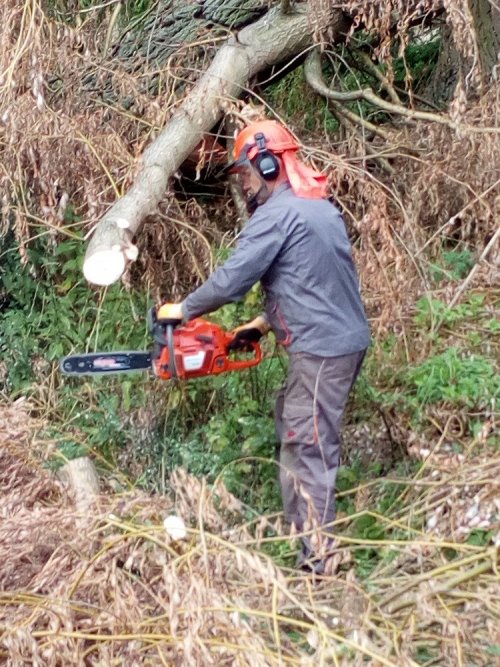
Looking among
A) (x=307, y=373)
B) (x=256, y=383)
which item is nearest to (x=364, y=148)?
(x=256, y=383)

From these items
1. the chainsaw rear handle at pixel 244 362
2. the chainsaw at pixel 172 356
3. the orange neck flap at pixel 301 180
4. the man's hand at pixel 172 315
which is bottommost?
the chainsaw rear handle at pixel 244 362

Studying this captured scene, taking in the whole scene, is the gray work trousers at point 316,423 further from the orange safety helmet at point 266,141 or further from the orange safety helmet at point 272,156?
the orange safety helmet at point 266,141

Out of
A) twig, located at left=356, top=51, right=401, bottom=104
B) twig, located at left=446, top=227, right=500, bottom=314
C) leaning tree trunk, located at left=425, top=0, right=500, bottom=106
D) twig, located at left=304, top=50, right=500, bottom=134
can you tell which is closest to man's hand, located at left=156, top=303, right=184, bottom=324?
twig, located at left=446, top=227, right=500, bottom=314

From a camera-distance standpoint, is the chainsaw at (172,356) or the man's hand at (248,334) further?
the man's hand at (248,334)

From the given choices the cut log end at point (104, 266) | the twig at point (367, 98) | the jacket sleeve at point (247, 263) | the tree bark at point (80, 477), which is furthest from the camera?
the twig at point (367, 98)

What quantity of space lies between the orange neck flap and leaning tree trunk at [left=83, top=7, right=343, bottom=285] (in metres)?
0.94

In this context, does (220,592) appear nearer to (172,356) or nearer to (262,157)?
(172,356)

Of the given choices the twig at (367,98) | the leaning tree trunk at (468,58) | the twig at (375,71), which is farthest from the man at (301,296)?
the leaning tree trunk at (468,58)

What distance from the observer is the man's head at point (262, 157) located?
362 cm

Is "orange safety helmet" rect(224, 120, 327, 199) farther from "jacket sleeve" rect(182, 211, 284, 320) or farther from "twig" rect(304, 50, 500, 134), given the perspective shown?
"twig" rect(304, 50, 500, 134)

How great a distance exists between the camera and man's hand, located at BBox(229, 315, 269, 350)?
3.88m

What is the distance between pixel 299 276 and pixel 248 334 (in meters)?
0.46

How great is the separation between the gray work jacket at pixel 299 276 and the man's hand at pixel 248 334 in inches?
9.0

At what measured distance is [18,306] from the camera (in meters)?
5.88
